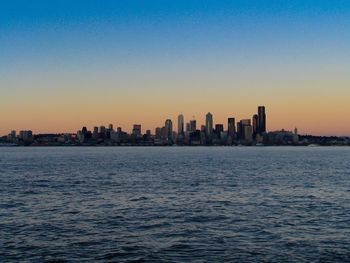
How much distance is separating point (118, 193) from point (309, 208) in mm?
22358

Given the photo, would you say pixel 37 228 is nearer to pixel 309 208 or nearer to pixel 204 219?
pixel 204 219

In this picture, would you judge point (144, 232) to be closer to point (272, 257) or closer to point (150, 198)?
point (272, 257)

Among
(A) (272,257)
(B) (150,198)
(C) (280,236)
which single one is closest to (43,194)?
(B) (150,198)

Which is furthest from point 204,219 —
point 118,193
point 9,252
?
point 118,193

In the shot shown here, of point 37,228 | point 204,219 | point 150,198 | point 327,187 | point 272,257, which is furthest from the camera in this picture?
point 327,187

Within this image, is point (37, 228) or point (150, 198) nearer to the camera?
point (37, 228)

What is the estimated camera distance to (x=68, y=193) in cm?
5684

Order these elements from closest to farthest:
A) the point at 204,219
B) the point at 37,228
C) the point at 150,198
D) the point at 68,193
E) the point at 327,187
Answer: the point at 37,228 < the point at 204,219 < the point at 150,198 < the point at 68,193 < the point at 327,187

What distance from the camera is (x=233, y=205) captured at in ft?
152

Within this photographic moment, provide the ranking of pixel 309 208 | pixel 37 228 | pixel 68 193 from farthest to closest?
pixel 68 193
pixel 309 208
pixel 37 228

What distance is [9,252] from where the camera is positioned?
27.7 metres

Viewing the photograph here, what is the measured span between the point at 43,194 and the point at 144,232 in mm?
25283

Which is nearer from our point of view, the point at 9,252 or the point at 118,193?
the point at 9,252

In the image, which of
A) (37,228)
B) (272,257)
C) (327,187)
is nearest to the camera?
Result: (272,257)
